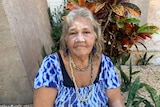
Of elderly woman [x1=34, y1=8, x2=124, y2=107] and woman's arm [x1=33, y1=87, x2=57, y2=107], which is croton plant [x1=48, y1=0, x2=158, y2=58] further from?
woman's arm [x1=33, y1=87, x2=57, y2=107]

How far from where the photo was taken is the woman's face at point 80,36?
1.79 meters

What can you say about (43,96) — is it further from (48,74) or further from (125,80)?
(125,80)

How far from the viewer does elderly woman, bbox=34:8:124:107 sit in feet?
6.00

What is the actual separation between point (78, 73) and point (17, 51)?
84 cm

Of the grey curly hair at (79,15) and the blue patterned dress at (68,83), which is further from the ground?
the grey curly hair at (79,15)

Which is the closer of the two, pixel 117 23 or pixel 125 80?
pixel 117 23

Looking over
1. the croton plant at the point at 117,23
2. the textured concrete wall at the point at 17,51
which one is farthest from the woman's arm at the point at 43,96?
the croton plant at the point at 117,23

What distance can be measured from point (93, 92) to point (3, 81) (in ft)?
3.98

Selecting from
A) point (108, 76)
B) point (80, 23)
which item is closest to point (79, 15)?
point (80, 23)

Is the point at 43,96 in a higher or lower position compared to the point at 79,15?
lower

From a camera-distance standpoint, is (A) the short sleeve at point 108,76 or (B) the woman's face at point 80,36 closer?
(B) the woman's face at point 80,36

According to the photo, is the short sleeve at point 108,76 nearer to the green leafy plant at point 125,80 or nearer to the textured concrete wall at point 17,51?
the textured concrete wall at point 17,51

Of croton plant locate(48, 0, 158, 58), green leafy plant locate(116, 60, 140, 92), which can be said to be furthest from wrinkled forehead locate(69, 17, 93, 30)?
green leafy plant locate(116, 60, 140, 92)

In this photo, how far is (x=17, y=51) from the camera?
2508 millimetres
